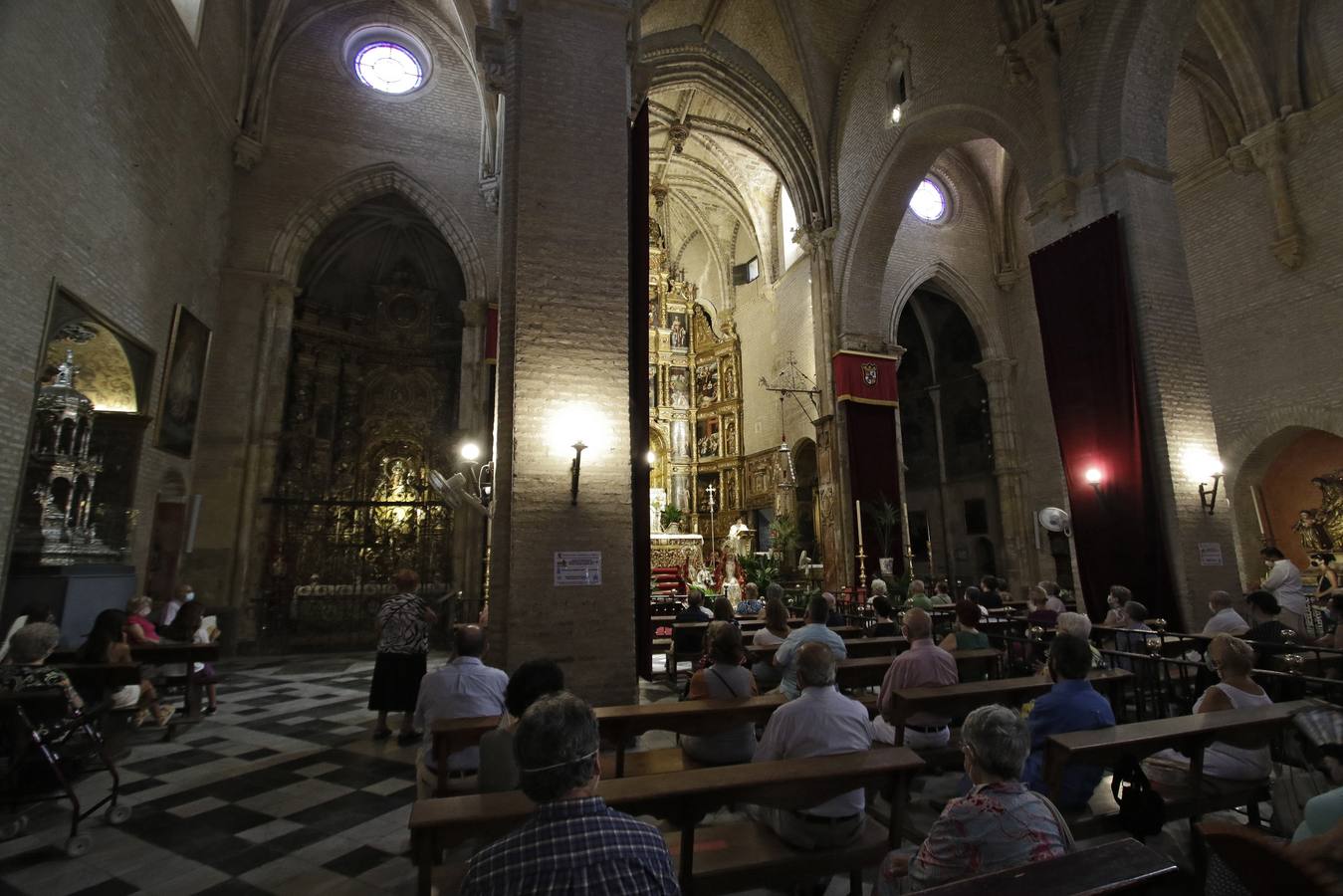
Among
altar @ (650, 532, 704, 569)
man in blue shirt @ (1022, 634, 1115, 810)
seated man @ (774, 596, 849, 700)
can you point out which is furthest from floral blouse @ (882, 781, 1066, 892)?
altar @ (650, 532, 704, 569)

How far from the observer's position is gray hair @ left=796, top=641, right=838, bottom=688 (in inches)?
117

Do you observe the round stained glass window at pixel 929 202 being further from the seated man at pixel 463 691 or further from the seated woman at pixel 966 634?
the seated man at pixel 463 691

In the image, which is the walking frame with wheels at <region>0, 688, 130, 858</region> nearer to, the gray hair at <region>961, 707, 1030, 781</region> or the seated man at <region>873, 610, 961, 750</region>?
the gray hair at <region>961, 707, 1030, 781</region>

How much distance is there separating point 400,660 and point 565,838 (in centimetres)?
532

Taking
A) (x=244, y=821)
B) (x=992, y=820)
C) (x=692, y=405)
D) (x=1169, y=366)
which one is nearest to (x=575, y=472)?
(x=244, y=821)

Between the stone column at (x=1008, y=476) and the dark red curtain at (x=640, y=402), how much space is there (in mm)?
13448

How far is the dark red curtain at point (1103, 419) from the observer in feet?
28.5

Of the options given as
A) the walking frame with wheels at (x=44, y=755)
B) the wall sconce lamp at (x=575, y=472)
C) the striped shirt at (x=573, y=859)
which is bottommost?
the walking frame with wheels at (x=44, y=755)

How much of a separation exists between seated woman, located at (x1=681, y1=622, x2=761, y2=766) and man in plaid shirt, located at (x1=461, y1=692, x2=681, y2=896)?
2400 millimetres

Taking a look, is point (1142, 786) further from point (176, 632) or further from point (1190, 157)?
point (1190, 157)

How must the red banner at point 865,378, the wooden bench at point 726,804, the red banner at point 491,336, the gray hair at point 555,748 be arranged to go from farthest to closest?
the red banner at point 865,378
the red banner at point 491,336
the wooden bench at point 726,804
the gray hair at point 555,748

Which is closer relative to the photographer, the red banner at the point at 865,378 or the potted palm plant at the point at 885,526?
the potted palm plant at the point at 885,526

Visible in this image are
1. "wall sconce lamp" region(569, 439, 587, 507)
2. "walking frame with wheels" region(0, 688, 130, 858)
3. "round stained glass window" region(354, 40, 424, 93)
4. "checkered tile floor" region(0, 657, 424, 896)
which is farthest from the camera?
"round stained glass window" region(354, 40, 424, 93)

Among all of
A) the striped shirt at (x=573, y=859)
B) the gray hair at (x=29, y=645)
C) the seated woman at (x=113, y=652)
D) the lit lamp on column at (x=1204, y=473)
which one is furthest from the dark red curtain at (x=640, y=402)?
the lit lamp on column at (x=1204, y=473)
